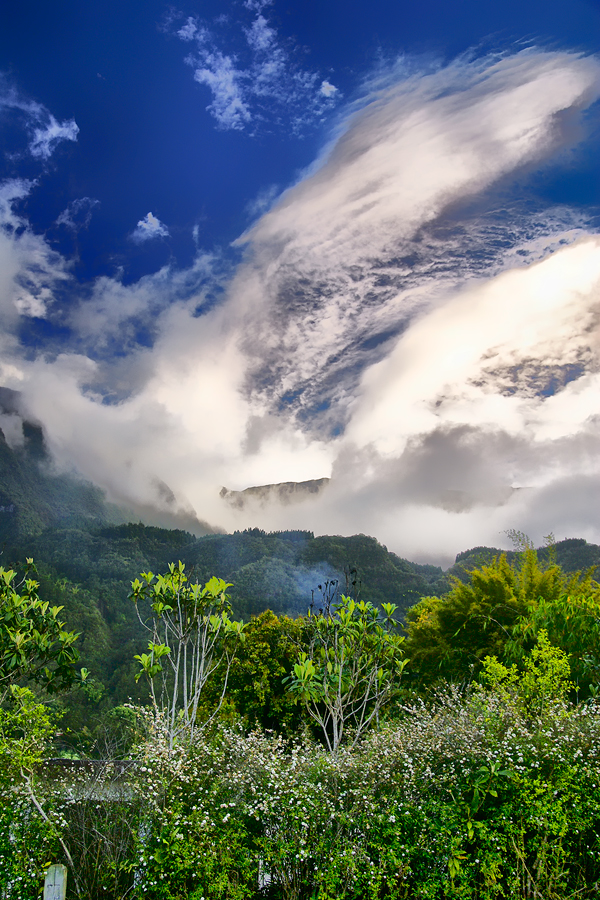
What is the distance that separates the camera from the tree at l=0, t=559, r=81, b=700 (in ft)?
23.7

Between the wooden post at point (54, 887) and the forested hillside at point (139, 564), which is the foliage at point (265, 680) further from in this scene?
the forested hillside at point (139, 564)

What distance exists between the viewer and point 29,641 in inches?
292

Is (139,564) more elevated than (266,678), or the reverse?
(139,564)

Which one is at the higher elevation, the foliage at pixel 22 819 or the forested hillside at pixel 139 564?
the forested hillside at pixel 139 564

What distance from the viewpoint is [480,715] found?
218 inches

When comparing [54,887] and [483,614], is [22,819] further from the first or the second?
[483,614]

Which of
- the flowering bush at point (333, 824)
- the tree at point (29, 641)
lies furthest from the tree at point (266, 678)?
the flowering bush at point (333, 824)

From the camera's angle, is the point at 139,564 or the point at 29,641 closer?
the point at 29,641

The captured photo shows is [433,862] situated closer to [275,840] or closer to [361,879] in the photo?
[361,879]

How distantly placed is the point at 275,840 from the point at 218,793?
618 mm

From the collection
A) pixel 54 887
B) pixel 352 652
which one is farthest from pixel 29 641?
pixel 352 652

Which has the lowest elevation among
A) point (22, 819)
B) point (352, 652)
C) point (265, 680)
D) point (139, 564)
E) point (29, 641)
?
point (265, 680)

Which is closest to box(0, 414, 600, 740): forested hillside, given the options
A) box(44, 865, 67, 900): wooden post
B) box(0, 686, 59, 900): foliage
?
box(0, 686, 59, 900): foliage

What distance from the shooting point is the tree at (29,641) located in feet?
23.7
